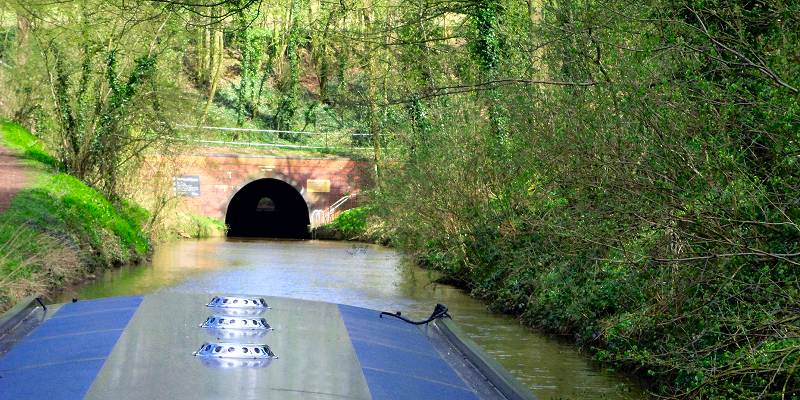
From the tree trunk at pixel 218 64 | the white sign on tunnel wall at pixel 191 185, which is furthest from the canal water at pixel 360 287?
the tree trunk at pixel 218 64

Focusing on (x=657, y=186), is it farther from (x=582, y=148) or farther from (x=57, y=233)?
(x=57, y=233)

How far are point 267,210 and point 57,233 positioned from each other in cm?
3416

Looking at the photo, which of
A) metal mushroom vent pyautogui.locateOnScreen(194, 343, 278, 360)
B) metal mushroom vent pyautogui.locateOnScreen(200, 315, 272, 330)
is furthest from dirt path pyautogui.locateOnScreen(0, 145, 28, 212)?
metal mushroom vent pyautogui.locateOnScreen(194, 343, 278, 360)

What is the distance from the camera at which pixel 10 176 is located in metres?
23.8

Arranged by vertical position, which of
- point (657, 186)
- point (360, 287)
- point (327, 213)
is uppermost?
point (657, 186)

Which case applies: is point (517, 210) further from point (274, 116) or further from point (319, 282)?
point (274, 116)

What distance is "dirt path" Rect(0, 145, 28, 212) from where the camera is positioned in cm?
2088

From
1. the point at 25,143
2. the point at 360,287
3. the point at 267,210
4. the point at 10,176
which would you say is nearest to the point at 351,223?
the point at 25,143

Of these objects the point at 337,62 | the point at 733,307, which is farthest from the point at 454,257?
the point at 337,62

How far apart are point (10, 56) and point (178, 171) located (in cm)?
536

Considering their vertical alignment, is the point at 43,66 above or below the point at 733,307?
above

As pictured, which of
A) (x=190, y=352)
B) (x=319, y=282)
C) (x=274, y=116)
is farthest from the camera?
(x=274, y=116)

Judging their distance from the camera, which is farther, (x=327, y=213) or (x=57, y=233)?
(x=327, y=213)

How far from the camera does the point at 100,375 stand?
160 inches
